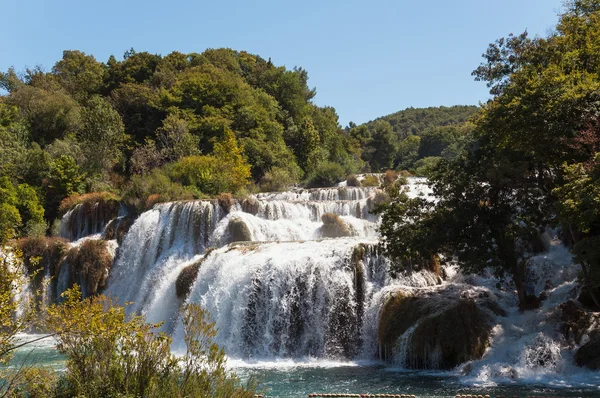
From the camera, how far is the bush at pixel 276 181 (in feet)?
120

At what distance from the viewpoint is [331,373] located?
1442 cm

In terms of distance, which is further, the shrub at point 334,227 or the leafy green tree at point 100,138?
the leafy green tree at point 100,138

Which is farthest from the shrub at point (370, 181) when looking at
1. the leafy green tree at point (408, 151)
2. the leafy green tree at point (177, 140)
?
the leafy green tree at point (408, 151)

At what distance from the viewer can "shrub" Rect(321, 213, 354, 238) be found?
24.0 m


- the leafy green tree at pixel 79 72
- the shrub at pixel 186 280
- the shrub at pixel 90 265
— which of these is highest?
the leafy green tree at pixel 79 72

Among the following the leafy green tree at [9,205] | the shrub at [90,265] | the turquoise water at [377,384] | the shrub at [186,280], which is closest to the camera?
the turquoise water at [377,384]

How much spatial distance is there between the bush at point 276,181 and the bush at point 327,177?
305 cm

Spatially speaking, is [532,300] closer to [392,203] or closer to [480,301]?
[480,301]

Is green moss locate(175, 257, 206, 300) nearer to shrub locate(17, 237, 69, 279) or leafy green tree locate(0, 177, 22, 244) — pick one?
shrub locate(17, 237, 69, 279)

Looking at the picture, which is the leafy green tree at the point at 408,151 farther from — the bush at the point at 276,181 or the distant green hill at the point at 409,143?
the bush at the point at 276,181

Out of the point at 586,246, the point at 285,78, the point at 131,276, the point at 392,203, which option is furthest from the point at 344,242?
the point at 285,78

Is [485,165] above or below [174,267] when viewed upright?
above

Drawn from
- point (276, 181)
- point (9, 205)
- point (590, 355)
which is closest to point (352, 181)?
point (276, 181)

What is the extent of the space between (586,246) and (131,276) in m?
19.1
